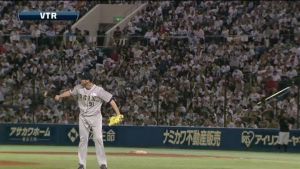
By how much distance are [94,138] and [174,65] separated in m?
16.6

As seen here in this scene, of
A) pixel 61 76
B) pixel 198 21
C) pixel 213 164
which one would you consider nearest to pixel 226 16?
pixel 198 21

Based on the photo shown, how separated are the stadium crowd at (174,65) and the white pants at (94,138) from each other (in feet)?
44.3

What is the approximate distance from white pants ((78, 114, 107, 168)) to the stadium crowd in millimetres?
13514

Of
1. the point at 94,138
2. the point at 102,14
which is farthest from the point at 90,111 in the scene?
the point at 102,14

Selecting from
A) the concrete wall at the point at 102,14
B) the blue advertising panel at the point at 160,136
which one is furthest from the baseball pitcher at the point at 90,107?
the concrete wall at the point at 102,14

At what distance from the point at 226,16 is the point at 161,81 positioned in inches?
259

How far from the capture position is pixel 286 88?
28906 mm

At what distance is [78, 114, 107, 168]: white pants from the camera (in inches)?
614

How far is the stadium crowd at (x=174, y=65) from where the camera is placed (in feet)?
95.4

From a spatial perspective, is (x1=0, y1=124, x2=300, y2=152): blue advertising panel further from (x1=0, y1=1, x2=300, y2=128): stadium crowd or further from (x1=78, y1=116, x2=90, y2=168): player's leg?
(x1=78, y1=116, x2=90, y2=168): player's leg

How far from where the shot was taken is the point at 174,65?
32.1 metres

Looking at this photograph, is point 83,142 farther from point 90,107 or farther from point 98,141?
point 90,107

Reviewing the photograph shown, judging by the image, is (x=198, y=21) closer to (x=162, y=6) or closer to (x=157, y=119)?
(x=162, y=6)

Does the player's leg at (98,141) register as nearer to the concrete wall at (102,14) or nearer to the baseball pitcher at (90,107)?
the baseball pitcher at (90,107)
